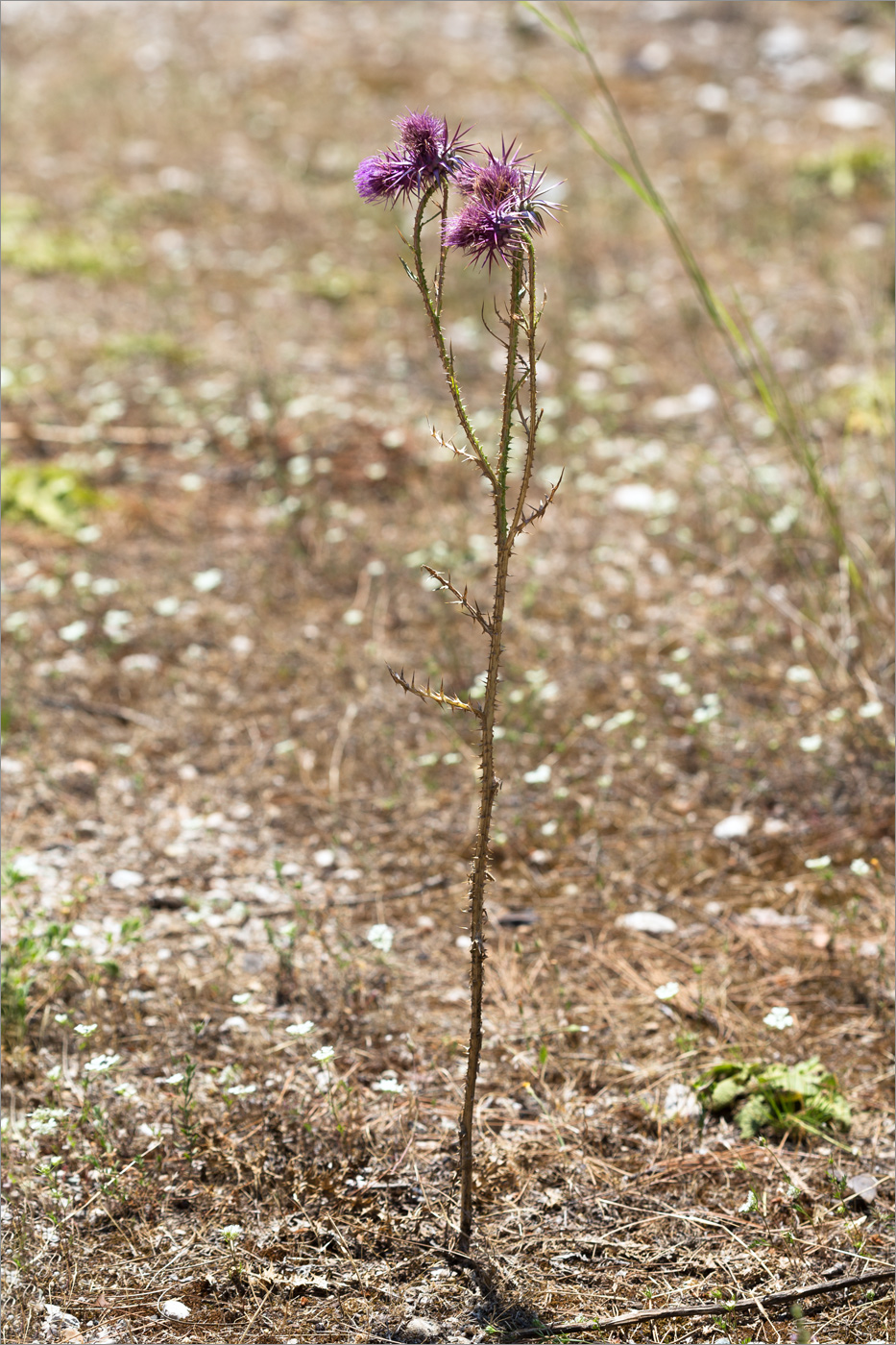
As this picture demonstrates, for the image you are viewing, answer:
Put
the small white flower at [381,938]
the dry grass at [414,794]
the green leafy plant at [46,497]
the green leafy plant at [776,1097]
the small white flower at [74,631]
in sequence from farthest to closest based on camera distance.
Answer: the green leafy plant at [46,497], the small white flower at [74,631], the small white flower at [381,938], the green leafy plant at [776,1097], the dry grass at [414,794]

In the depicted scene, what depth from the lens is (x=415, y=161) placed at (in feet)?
5.35

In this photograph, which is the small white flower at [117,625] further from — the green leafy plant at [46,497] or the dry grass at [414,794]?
the green leafy plant at [46,497]

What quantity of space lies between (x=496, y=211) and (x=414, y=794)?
2.01 meters

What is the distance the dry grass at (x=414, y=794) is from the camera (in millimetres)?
2010

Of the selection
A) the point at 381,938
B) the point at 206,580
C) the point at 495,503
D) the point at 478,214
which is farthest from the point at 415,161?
the point at 206,580

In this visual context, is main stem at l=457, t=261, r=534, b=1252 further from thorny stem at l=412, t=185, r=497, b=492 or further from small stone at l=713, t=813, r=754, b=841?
small stone at l=713, t=813, r=754, b=841

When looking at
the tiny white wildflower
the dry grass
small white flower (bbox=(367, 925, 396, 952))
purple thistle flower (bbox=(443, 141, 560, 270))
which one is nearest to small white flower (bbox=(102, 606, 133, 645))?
the dry grass

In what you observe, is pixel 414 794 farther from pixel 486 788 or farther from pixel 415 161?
pixel 415 161

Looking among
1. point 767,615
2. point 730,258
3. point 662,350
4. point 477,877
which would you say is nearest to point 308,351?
point 662,350

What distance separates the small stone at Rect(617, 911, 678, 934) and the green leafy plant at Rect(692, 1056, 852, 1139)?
490 millimetres

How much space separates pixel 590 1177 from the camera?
213cm

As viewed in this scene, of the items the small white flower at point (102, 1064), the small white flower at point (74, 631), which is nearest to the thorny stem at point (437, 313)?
the small white flower at point (102, 1064)

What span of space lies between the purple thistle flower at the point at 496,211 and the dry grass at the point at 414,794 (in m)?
1.59

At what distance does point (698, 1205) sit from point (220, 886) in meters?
1.47
